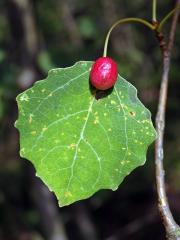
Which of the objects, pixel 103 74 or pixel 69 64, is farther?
pixel 69 64

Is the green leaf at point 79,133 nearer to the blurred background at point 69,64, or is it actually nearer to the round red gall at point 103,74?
the round red gall at point 103,74

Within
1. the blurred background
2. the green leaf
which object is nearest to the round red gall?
the green leaf

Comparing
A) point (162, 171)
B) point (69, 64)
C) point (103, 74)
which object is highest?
point (103, 74)

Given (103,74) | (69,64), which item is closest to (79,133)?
(103,74)

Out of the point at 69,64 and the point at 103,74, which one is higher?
the point at 103,74

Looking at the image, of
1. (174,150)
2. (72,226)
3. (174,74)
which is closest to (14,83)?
(174,74)

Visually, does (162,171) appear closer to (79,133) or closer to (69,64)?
(79,133)

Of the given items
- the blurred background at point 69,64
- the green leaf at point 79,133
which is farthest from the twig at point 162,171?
the blurred background at point 69,64
